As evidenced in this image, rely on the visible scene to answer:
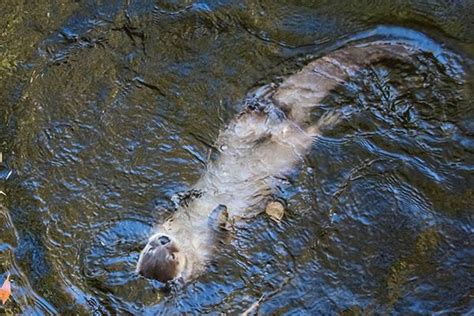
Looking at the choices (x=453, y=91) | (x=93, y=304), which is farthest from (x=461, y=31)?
(x=93, y=304)

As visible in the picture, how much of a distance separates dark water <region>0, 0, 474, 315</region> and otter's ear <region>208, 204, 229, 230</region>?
0.17 meters

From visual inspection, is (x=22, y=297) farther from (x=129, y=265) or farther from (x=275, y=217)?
(x=275, y=217)

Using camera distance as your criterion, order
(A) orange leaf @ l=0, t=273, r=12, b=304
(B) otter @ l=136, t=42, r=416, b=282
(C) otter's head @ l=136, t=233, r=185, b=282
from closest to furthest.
→ 1. (C) otter's head @ l=136, t=233, r=185, b=282
2. (B) otter @ l=136, t=42, r=416, b=282
3. (A) orange leaf @ l=0, t=273, r=12, b=304

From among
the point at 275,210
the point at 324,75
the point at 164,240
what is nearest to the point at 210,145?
the point at 275,210

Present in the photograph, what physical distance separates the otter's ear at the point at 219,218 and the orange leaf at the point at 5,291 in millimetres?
1651

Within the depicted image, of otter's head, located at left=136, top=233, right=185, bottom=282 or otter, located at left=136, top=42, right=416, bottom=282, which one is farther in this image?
otter, located at left=136, top=42, right=416, bottom=282

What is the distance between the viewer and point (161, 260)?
4.88 meters

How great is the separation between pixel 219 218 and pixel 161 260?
0.60m

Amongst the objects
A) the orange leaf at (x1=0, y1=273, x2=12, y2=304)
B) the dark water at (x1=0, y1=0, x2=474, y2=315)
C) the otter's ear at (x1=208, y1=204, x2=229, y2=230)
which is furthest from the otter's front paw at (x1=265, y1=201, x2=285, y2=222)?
the orange leaf at (x1=0, y1=273, x2=12, y2=304)

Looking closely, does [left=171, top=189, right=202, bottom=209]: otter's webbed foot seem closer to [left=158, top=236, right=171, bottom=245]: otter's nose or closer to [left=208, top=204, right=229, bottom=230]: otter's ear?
[left=208, top=204, right=229, bottom=230]: otter's ear

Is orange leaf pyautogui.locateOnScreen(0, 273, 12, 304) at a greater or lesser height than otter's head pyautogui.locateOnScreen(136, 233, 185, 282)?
lesser

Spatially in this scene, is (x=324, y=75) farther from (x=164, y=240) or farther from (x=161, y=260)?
(x=161, y=260)

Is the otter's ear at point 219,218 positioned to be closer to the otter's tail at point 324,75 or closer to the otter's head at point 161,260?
the otter's head at point 161,260

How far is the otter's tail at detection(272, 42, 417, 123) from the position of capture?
5453 mm
